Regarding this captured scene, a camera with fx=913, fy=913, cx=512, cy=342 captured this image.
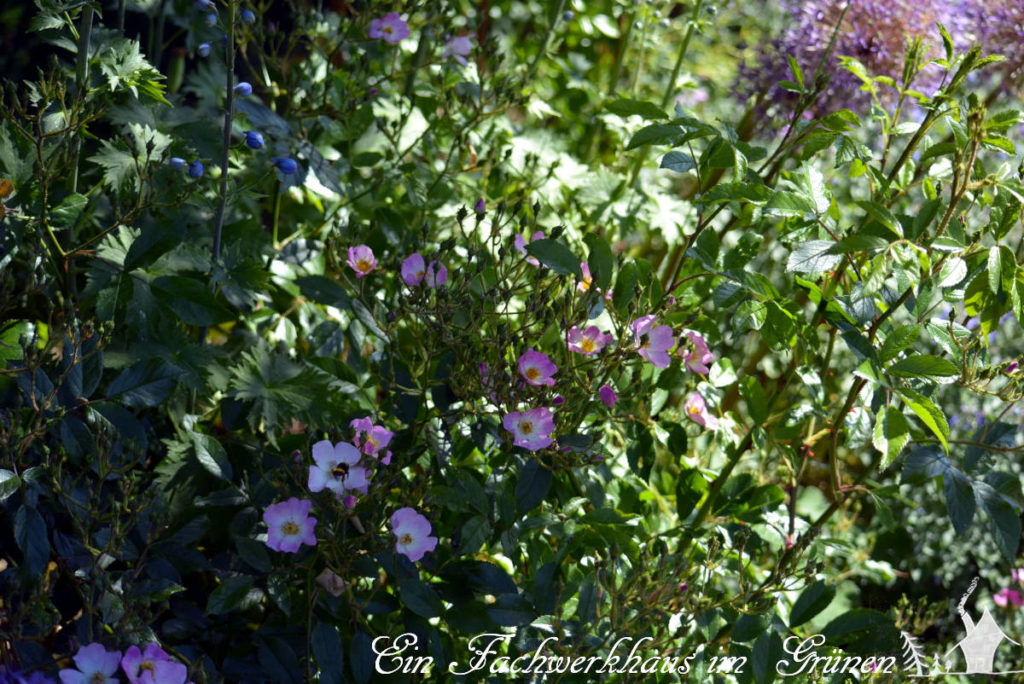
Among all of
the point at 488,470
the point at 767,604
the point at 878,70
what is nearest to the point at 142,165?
the point at 488,470

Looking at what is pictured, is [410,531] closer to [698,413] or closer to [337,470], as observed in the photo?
[337,470]

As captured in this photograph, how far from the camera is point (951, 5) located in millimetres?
2152

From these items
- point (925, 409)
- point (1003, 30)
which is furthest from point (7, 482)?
point (1003, 30)

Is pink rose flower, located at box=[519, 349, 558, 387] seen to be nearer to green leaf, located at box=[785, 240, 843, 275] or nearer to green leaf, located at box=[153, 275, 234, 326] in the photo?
green leaf, located at box=[785, 240, 843, 275]

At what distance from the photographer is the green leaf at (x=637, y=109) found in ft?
4.93

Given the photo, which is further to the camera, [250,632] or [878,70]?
[878,70]

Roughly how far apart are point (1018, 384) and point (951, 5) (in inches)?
45.6

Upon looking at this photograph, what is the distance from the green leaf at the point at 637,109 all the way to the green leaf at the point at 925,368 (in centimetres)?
54

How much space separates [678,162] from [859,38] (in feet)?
2.97

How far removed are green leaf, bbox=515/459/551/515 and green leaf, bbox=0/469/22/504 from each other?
67 cm

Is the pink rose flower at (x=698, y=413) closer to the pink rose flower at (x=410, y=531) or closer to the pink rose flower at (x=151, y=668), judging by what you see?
the pink rose flower at (x=410, y=531)

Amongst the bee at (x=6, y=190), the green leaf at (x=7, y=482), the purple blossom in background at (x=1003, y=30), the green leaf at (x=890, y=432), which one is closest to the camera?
the green leaf at (x=7, y=482)

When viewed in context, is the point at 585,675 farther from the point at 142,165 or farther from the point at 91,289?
the point at 142,165

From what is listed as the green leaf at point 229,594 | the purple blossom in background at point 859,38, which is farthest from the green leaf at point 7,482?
the purple blossom in background at point 859,38
